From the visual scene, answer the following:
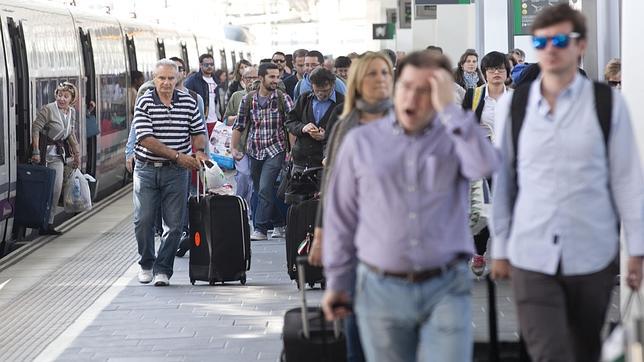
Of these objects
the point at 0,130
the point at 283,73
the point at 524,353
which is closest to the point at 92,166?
the point at 283,73

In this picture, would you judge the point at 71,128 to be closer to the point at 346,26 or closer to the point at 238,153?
the point at 238,153

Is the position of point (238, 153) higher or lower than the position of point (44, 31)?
lower

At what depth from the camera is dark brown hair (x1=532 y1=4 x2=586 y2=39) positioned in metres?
4.96

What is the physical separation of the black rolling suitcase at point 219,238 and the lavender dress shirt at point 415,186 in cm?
607

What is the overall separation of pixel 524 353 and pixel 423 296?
4.21 ft

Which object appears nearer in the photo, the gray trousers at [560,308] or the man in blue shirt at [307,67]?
the gray trousers at [560,308]

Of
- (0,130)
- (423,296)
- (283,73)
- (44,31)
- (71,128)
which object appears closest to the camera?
(423,296)

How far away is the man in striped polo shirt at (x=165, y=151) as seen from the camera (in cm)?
1052

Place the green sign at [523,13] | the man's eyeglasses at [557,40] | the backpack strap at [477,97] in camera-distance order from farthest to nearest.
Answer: the green sign at [523,13] → the backpack strap at [477,97] → the man's eyeglasses at [557,40]

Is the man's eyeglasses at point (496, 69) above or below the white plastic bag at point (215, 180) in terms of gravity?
above

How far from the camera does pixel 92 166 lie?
19.1m

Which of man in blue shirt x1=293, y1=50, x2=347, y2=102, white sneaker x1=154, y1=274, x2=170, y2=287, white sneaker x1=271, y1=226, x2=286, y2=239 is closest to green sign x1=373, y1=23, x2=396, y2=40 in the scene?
man in blue shirt x1=293, y1=50, x2=347, y2=102

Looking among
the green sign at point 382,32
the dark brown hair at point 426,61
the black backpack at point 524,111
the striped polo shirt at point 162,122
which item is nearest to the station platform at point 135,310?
the striped polo shirt at point 162,122

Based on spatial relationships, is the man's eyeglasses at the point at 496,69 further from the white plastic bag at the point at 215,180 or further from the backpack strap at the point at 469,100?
the white plastic bag at the point at 215,180
